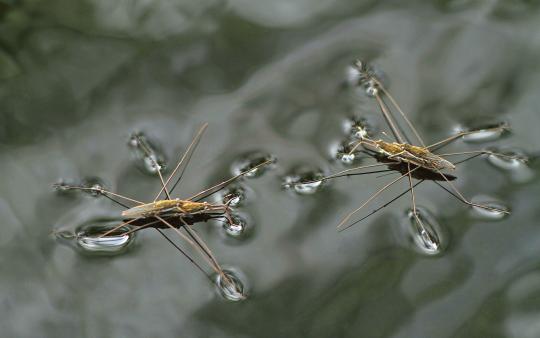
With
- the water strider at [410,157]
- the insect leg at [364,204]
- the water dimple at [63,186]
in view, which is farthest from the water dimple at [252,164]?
the water dimple at [63,186]

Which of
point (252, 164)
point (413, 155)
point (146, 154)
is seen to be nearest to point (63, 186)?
point (146, 154)

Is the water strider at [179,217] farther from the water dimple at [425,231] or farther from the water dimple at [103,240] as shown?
the water dimple at [425,231]

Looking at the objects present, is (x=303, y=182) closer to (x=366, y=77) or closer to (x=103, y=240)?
(x=366, y=77)

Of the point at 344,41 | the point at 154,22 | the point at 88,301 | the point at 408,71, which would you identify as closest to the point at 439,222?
the point at 408,71

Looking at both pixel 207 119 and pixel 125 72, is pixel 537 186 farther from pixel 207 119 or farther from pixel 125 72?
pixel 125 72

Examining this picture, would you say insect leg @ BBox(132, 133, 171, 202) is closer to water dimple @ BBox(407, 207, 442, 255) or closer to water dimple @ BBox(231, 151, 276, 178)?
water dimple @ BBox(231, 151, 276, 178)

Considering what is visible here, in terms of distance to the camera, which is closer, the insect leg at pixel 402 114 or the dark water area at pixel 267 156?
the dark water area at pixel 267 156

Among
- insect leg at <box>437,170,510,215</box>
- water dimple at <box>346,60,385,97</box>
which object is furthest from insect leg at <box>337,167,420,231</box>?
water dimple at <box>346,60,385,97</box>
